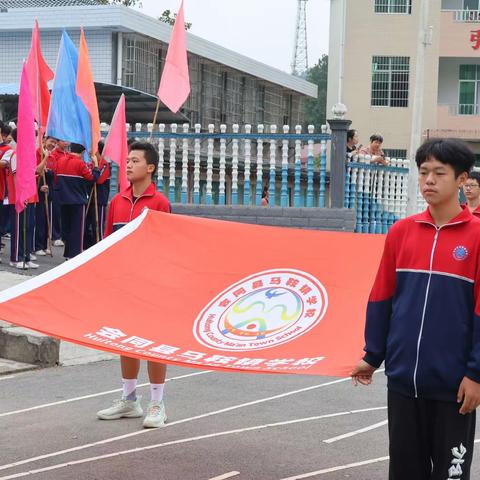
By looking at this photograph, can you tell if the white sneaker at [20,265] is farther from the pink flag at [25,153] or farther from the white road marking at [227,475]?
the white road marking at [227,475]

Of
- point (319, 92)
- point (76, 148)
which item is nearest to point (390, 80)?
point (76, 148)

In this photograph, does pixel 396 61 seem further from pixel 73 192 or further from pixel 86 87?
pixel 86 87

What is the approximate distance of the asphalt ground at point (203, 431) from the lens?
5.96m

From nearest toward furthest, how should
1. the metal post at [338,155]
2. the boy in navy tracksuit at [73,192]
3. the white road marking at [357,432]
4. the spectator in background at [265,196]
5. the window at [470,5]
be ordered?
the white road marking at [357,432] → the boy in navy tracksuit at [73,192] → the metal post at [338,155] → the spectator in background at [265,196] → the window at [470,5]

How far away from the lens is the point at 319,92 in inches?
3607

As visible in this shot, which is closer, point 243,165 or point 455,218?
point 455,218

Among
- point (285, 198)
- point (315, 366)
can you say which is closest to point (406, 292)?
point (315, 366)

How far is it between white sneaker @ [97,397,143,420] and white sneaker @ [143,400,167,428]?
244mm

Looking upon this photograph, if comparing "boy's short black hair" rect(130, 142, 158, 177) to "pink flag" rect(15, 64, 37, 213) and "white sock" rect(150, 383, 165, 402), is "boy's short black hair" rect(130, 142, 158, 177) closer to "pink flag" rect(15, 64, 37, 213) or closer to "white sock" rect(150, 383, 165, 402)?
"white sock" rect(150, 383, 165, 402)

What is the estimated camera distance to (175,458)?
20.2 feet

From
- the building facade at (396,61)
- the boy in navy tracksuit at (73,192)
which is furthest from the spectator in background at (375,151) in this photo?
the building facade at (396,61)

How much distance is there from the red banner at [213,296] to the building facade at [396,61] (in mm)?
28954

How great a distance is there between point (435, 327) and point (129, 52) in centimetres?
2581

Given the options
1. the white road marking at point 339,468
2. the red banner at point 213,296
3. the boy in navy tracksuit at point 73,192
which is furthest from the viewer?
the boy in navy tracksuit at point 73,192
